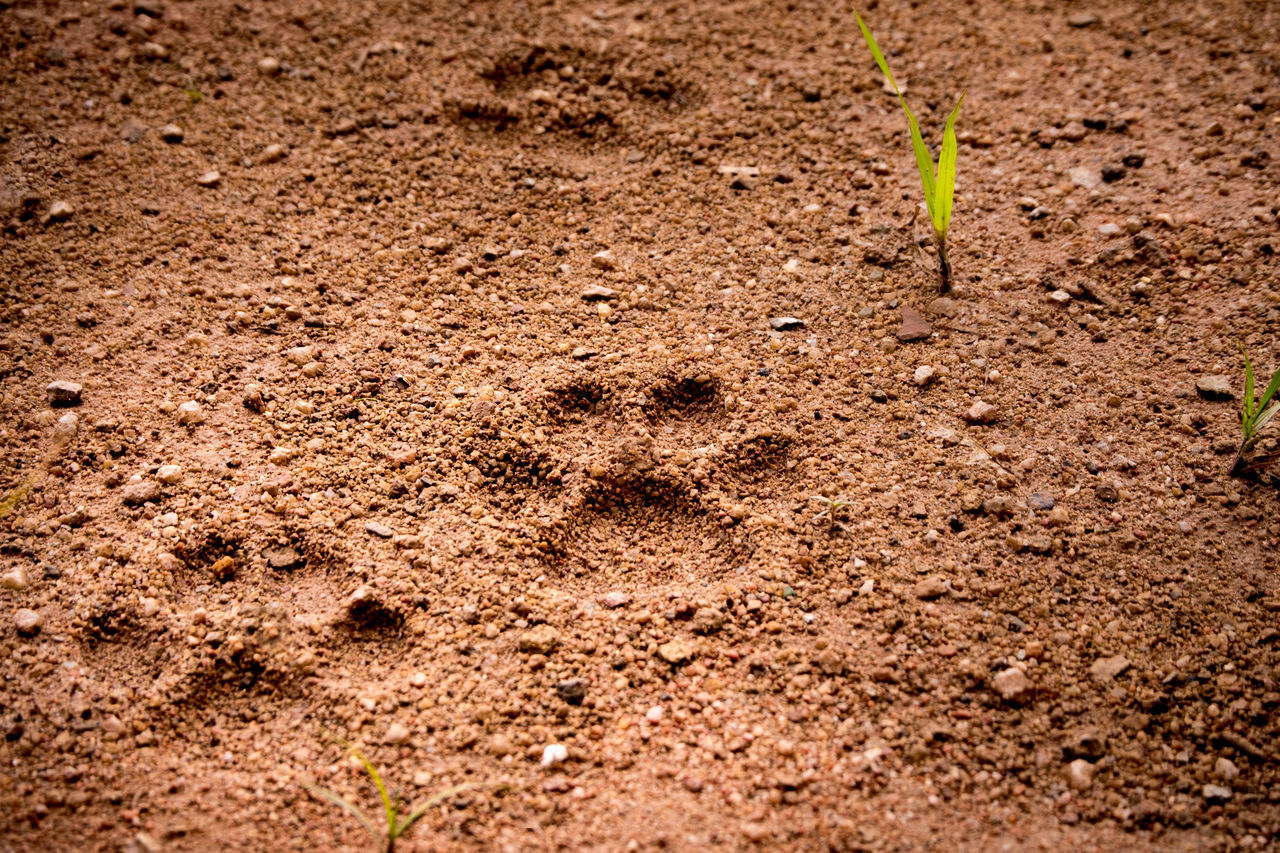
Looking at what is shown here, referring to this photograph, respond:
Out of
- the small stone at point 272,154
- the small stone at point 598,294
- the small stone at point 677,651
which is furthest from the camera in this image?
the small stone at point 272,154

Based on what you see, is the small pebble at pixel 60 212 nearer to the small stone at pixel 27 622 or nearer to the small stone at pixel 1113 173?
the small stone at pixel 27 622

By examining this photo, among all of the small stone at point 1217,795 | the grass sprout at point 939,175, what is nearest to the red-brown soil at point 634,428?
the small stone at point 1217,795

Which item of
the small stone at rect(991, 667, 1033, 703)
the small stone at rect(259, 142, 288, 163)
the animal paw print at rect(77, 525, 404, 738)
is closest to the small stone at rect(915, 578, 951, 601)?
the small stone at rect(991, 667, 1033, 703)

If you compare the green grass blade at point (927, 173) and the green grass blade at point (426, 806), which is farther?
the green grass blade at point (927, 173)

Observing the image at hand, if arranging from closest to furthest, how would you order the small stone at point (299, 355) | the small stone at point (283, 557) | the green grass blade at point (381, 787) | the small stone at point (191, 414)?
the green grass blade at point (381, 787) → the small stone at point (283, 557) → the small stone at point (191, 414) → the small stone at point (299, 355)

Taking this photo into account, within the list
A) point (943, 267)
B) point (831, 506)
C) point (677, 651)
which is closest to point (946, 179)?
point (943, 267)

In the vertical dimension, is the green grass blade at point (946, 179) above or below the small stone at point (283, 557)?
above

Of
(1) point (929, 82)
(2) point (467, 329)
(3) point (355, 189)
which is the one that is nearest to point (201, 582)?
(2) point (467, 329)
